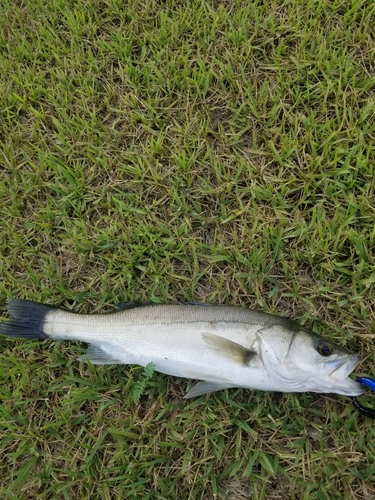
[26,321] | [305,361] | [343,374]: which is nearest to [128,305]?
[26,321]

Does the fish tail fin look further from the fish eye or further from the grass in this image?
the fish eye

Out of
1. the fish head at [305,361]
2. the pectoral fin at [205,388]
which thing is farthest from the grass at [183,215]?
the fish head at [305,361]

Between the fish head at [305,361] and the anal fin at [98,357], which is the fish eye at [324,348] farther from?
the anal fin at [98,357]

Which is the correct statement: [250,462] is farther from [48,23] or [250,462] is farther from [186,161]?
[48,23]

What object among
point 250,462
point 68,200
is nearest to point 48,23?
point 68,200

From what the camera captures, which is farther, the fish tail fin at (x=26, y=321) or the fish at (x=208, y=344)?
the fish tail fin at (x=26, y=321)

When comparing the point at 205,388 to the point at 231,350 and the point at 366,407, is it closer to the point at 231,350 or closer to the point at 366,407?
the point at 231,350

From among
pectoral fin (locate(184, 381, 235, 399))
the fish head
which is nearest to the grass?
pectoral fin (locate(184, 381, 235, 399))
